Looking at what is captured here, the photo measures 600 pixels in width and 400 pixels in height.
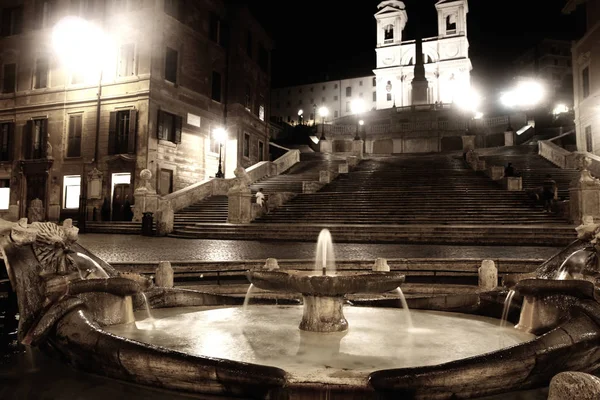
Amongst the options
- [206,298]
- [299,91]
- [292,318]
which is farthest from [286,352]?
[299,91]

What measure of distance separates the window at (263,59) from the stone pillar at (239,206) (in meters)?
23.4

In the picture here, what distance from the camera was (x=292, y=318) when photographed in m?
5.61

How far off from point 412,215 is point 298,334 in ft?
45.2

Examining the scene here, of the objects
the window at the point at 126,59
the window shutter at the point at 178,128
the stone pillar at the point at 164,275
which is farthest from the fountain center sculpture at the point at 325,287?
the window at the point at 126,59

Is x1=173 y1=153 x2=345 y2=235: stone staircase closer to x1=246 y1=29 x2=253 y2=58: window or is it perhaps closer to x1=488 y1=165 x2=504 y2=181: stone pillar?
x1=488 y1=165 x2=504 y2=181: stone pillar

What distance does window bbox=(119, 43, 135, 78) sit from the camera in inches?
1085

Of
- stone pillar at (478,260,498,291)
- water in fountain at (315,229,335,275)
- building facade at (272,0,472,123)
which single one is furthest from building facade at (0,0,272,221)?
building facade at (272,0,472,123)

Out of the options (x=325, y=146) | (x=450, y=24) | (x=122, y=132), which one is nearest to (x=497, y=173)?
(x=122, y=132)

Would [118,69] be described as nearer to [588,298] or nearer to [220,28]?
[220,28]

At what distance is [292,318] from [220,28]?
106 ft

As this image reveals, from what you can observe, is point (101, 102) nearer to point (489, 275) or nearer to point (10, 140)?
point (10, 140)

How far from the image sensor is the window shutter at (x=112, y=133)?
2712 centimetres

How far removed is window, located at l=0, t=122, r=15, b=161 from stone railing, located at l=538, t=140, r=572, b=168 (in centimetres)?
3447

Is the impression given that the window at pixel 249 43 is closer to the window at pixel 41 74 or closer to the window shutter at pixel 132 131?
the window shutter at pixel 132 131
